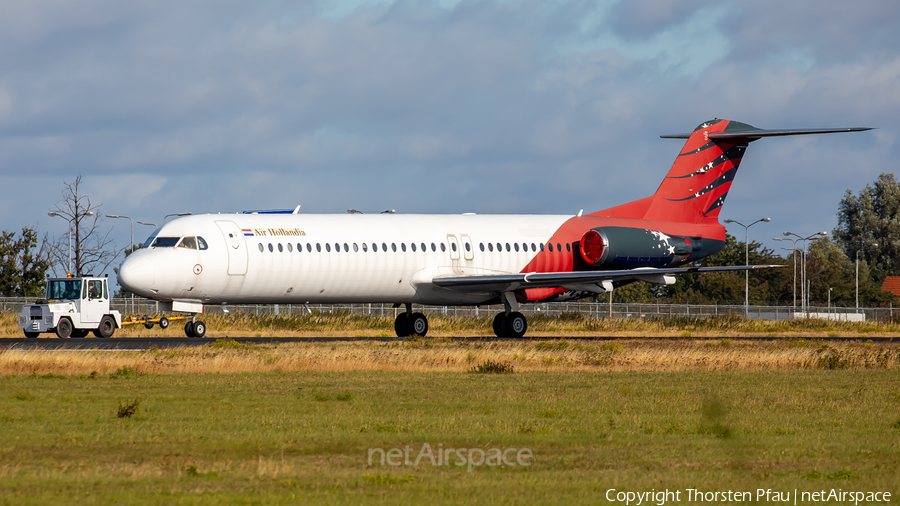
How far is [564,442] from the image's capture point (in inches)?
515

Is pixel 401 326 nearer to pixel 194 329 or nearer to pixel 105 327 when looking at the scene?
pixel 194 329

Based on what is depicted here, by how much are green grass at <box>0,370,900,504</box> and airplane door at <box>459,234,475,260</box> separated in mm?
15260

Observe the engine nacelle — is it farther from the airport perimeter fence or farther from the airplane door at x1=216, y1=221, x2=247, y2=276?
the airport perimeter fence

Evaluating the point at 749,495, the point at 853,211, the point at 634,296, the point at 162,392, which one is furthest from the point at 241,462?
the point at 853,211

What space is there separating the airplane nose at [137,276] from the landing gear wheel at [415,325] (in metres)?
10.5

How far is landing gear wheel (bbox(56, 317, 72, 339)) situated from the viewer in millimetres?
37750

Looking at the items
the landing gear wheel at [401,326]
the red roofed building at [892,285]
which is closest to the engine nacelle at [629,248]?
the landing gear wheel at [401,326]

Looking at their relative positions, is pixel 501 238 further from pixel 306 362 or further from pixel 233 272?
pixel 306 362

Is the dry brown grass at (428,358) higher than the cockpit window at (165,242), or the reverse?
the cockpit window at (165,242)

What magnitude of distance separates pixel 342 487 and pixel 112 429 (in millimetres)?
5224

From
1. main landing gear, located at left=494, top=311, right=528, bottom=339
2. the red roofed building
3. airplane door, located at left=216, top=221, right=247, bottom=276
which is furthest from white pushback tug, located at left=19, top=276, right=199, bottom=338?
the red roofed building

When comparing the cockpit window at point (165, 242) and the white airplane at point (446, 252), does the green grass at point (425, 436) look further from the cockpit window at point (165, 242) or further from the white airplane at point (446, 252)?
the cockpit window at point (165, 242)

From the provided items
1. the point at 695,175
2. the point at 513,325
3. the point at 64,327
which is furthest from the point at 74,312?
the point at 695,175

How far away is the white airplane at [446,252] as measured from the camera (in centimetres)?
3195
